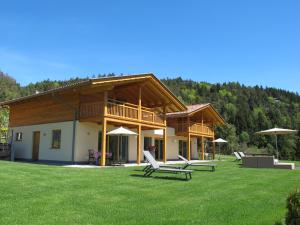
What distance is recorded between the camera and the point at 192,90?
87375mm

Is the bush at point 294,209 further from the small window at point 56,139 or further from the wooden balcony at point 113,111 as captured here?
the small window at point 56,139

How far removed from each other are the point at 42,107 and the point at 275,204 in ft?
56.2

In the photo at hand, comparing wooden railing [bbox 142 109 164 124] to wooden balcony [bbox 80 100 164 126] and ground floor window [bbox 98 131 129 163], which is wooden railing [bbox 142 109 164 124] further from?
ground floor window [bbox 98 131 129 163]

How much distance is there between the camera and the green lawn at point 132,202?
5.55m

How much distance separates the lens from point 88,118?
→ 58.3 feet

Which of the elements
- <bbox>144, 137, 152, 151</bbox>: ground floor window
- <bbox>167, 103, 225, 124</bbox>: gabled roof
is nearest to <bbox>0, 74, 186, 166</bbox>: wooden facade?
<bbox>144, 137, 152, 151</bbox>: ground floor window

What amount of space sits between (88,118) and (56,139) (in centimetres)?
330

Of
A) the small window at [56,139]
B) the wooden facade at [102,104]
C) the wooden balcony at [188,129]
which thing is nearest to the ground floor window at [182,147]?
the wooden balcony at [188,129]

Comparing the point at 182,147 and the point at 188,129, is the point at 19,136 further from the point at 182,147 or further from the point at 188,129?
the point at 182,147

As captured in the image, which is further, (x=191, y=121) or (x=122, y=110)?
(x=191, y=121)

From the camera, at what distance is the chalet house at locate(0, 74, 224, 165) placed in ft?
58.5

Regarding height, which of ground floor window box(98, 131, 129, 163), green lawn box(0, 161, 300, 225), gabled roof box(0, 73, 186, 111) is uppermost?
gabled roof box(0, 73, 186, 111)

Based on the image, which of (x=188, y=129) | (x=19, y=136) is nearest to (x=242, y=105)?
(x=188, y=129)

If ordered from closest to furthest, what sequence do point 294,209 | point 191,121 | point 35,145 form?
point 294,209 → point 35,145 → point 191,121
